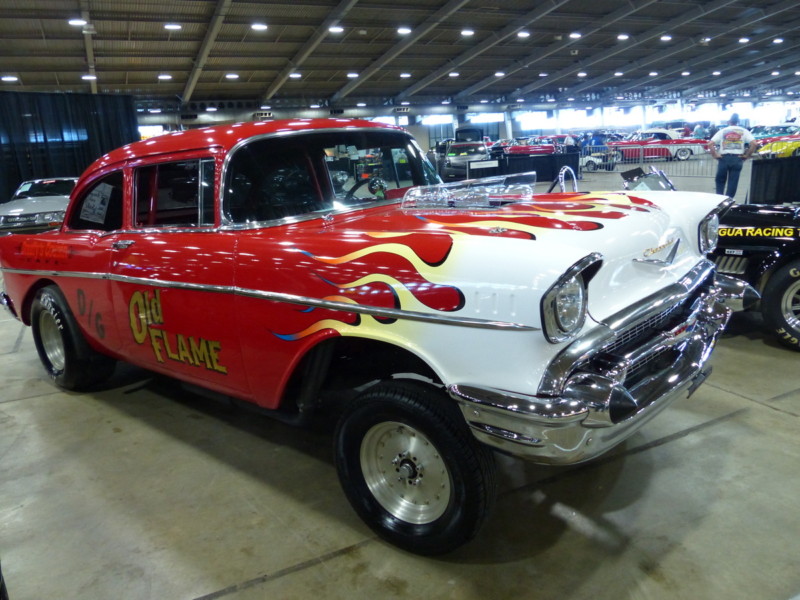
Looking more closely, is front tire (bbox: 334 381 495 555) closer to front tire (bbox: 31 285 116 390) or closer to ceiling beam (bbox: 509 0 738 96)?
front tire (bbox: 31 285 116 390)

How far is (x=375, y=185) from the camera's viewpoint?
3.44 metres

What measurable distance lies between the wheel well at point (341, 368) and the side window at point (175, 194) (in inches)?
36.8

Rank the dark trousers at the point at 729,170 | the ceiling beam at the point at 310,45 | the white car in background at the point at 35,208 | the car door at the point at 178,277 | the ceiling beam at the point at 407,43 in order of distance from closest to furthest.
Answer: the car door at the point at 178,277, the dark trousers at the point at 729,170, the white car in background at the point at 35,208, the ceiling beam at the point at 310,45, the ceiling beam at the point at 407,43

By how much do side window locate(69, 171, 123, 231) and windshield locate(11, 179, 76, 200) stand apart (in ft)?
27.4

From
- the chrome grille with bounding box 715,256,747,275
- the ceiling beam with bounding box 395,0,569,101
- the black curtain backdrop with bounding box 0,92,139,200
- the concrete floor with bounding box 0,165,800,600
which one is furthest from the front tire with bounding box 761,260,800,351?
the ceiling beam with bounding box 395,0,569,101

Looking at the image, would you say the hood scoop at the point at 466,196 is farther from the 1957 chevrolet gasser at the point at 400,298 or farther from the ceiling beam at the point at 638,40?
the ceiling beam at the point at 638,40

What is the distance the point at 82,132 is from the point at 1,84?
14.2 meters

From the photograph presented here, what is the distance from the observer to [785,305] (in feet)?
14.1

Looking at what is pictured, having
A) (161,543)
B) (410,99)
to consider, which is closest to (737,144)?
(161,543)

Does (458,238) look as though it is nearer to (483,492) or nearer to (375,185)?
(483,492)

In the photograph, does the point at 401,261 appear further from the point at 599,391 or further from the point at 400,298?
the point at 599,391

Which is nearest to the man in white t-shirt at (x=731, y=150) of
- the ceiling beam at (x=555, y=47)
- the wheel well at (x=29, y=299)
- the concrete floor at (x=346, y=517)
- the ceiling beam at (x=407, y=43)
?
the concrete floor at (x=346, y=517)

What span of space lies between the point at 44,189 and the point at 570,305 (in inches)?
469

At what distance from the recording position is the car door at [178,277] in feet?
9.34
